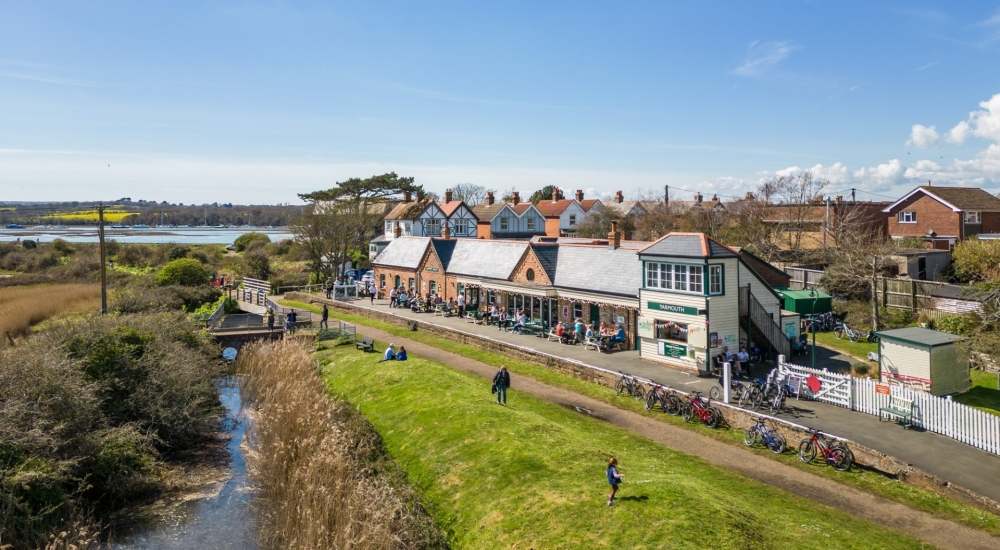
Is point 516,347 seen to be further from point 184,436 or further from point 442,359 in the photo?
point 184,436

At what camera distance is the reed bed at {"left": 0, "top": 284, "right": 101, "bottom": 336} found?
29875 mm

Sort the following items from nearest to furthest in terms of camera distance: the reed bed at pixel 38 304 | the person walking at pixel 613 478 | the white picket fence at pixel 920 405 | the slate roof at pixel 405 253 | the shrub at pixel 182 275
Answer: the person walking at pixel 613 478
the white picket fence at pixel 920 405
the reed bed at pixel 38 304
the slate roof at pixel 405 253
the shrub at pixel 182 275

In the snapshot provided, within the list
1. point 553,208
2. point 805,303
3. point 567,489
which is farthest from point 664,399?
point 553,208

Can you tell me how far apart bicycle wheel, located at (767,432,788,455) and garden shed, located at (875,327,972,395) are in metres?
4.60

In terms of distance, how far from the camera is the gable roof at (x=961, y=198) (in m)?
44.2

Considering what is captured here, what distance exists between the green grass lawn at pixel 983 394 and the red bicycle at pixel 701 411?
24.1 feet

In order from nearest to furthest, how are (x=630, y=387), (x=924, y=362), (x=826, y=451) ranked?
(x=826, y=451)
(x=924, y=362)
(x=630, y=387)

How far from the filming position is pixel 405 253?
44688 mm

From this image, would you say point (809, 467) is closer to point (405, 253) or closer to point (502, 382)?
point (502, 382)

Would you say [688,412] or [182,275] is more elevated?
[182,275]

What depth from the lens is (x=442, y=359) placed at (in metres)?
27.8

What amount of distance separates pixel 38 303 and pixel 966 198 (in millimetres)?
60033

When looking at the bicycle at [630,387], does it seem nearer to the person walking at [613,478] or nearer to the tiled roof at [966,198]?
the person walking at [613,478]

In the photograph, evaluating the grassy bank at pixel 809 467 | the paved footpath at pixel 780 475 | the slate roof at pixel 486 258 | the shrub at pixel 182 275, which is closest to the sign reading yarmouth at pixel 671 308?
the grassy bank at pixel 809 467
